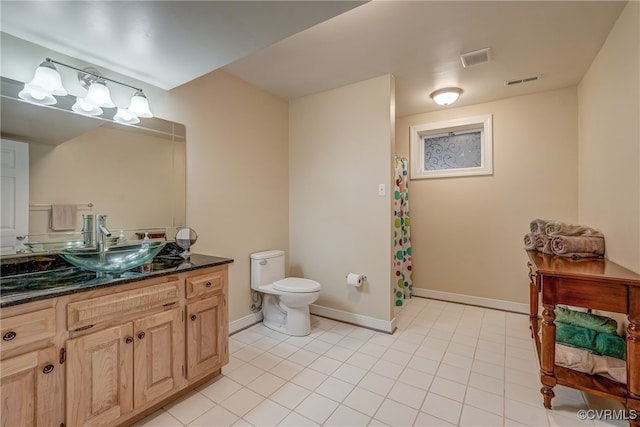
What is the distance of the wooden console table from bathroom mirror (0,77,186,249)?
8.25 feet

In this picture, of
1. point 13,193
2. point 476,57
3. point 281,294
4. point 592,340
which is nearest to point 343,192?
point 281,294

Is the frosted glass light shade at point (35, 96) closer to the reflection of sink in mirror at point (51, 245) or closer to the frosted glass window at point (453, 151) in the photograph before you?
the reflection of sink in mirror at point (51, 245)

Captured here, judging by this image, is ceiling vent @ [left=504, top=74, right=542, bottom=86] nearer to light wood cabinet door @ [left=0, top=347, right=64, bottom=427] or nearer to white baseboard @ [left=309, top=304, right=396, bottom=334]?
white baseboard @ [left=309, top=304, right=396, bottom=334]

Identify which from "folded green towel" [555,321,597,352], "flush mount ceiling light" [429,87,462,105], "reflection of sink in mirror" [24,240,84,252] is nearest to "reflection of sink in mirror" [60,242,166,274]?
"reflection of sink in mirror" [24,240,84,252]

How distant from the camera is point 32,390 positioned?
1113mm

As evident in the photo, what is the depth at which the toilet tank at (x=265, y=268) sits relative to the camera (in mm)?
2703

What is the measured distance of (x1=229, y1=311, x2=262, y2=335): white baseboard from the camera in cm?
259

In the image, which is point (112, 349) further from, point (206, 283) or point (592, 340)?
point (592, 340)

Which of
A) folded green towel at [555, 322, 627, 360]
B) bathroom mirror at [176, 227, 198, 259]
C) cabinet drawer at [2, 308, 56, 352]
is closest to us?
cabinet drawer at [2, 308, 56, 352]

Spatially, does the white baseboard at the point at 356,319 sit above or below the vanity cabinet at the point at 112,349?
below

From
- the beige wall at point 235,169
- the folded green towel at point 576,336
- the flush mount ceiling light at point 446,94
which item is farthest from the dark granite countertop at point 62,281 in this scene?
the flush mount ceiling light at point 446,94

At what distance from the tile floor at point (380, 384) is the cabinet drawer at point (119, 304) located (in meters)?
0.64

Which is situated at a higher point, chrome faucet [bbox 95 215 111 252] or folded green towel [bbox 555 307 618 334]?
chrome faucet [bbox 95 215 111 252]

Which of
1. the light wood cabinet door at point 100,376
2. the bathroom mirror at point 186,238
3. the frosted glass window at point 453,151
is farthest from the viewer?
the frosted glass window at point 453,151
